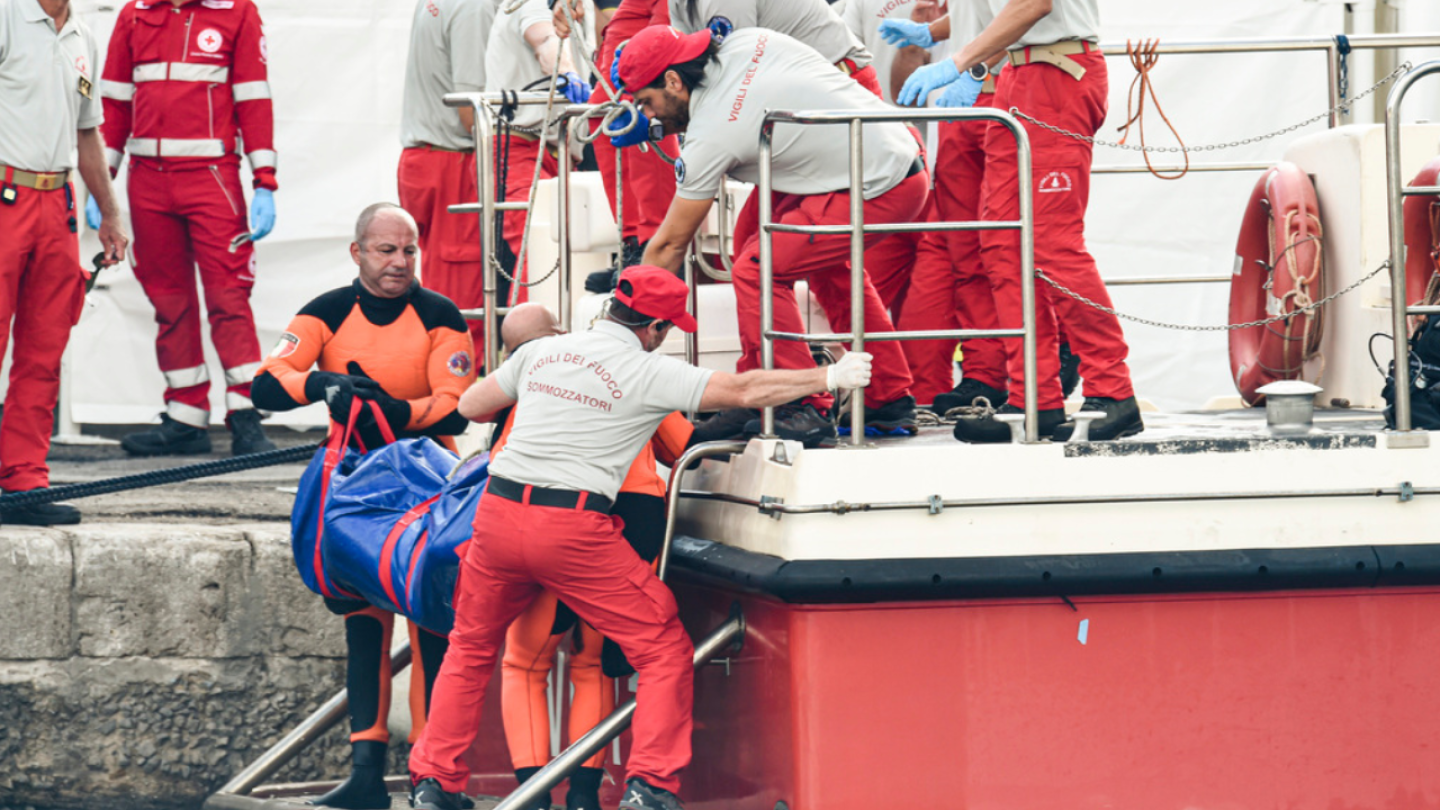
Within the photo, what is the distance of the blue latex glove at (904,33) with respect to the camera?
5617mm

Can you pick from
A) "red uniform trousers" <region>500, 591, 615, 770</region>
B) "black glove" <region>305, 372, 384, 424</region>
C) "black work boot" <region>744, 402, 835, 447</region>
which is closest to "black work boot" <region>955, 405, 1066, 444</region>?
"black work boot" <region>744, 402, 835, 447</region>

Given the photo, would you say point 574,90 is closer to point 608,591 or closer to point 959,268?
point 959,268

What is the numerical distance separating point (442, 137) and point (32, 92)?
172cm

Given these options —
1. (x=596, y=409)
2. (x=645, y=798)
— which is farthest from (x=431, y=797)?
(x=596, y=409)

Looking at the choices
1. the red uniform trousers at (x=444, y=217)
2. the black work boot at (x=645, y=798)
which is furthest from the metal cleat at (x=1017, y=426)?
the red uniform trousers at (x=444, y=217)

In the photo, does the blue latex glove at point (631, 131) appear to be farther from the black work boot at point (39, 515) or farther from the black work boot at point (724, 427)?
the black work boot at point (39, 515)

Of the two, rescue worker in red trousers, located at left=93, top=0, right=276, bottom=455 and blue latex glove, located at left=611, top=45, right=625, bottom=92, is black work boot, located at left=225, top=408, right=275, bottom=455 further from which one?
blue latex glove, located at left=611, top=45, right=625, bottom=92

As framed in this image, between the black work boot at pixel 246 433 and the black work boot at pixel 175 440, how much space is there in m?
0.15

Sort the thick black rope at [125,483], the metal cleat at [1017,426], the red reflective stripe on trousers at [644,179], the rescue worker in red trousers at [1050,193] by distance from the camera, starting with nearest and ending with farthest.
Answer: the metal cleat at [1017,426] < the rescue worker in red trousers at [1050,193] < the red reflective stripe on trousers at [644,179] < the thick black rope at [125,483]

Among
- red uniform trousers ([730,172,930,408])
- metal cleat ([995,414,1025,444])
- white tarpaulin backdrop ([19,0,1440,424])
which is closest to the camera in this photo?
metal cleat ([995,414,1025,444])

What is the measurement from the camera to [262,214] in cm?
746

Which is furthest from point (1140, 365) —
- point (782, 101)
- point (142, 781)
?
point (142, 781)

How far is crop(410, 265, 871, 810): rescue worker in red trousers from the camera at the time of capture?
4508mm

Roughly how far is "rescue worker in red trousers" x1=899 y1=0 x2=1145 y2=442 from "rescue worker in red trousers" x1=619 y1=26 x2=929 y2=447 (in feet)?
0.69
